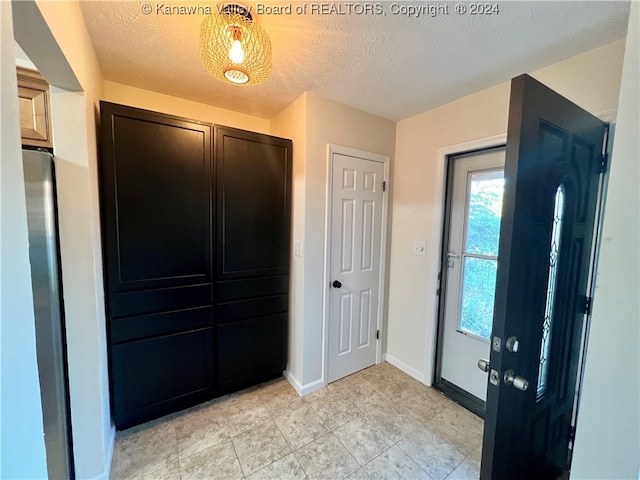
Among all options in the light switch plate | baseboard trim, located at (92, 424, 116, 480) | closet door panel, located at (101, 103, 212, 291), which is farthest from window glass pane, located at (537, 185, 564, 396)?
baseboard trim, located at (92, 424, 116, 480)

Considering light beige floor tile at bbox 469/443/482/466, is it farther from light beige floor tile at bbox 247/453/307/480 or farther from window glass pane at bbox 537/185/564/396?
light beige floor tile at bbox 247/453/307/480

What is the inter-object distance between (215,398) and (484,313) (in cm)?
221

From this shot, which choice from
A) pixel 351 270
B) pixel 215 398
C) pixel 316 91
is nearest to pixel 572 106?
pixel 316 91

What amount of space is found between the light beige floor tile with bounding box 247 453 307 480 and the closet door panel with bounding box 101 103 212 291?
4.04ft

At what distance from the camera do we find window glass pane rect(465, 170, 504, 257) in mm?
1893

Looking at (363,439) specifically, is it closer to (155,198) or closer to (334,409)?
(334,409)

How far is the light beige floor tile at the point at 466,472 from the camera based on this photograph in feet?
4.85

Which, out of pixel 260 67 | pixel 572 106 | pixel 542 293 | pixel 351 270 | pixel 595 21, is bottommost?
pixel 351 270

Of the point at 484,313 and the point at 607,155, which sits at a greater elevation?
the point at 607,155

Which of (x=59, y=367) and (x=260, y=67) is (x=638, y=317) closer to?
(x=260, y=67)

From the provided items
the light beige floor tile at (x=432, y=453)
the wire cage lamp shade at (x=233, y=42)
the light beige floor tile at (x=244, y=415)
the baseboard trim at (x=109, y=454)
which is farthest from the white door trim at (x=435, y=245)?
the baseboard trim at (x=109, y=454)

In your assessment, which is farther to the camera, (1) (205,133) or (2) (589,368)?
(1) (205,133)

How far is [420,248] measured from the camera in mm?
2299

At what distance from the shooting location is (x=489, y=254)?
6.34 ft
